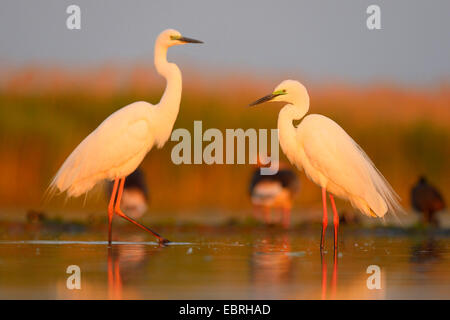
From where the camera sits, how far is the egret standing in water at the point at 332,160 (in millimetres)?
9109

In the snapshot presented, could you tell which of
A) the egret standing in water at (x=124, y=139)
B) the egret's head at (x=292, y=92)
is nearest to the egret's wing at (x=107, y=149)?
the egret standing in water at (x=124, y=139)

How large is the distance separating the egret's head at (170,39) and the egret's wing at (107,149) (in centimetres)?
94

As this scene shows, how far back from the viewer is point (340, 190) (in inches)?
368

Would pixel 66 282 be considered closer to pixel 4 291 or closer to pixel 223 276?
pixel 4 291

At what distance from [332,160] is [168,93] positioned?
8.32ft

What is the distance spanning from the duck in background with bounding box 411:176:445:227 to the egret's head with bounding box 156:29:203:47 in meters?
5.46

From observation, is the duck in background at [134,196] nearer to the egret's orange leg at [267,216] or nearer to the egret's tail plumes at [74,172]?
the egret's orange leg at [267,216]

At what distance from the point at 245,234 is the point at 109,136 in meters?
3.08

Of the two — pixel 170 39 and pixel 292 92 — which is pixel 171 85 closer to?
pixel 170 39

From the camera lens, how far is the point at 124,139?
33.7ft

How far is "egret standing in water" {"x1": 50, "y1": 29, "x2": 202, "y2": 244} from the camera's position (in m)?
10.2

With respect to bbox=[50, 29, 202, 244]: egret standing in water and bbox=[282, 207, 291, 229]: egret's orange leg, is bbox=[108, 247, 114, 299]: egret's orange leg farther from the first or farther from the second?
bbox=[282, 207, 291, 229]: egret's orange leg

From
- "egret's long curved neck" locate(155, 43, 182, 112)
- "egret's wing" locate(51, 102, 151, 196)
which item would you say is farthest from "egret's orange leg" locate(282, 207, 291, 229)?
"egret's wing" locate(51, 102, 151, 196)

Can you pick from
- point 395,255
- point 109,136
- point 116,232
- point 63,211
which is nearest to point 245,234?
point 116,232
